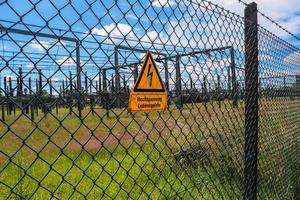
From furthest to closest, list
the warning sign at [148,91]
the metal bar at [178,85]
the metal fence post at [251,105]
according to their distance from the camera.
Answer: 1. the metal fence post at [251,105]
2. the metal bar at [178,85]
3. the warning sign at [148,91]

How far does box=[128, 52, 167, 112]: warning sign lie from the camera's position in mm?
2602

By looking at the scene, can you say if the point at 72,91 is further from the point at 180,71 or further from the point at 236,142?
the point at 236,142

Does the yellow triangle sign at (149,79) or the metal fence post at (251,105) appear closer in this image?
the yellow triangle sign at (149,79)

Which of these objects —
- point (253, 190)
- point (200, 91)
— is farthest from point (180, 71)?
point (253, 190)

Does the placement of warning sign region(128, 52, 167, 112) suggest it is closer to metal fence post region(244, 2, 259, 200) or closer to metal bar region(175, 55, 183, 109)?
metal bar region(175, 55, 183, 109)

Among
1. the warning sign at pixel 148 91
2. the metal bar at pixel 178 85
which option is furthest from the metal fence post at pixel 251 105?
the warning sign at pixel 148 91

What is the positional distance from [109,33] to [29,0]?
1.86 feet

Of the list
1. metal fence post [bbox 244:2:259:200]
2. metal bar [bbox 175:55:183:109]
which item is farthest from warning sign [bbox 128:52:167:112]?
metal fence post [bbox 244:2:259:200]

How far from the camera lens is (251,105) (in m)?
4.32

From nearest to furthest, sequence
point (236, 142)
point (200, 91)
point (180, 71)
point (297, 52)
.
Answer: point (180, 71) → point (200, 91) → point (236, 142) → point (297, 52)

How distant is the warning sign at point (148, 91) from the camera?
8.54 ft

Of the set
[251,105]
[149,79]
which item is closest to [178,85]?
[149,79]

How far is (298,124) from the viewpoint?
22.3 ft

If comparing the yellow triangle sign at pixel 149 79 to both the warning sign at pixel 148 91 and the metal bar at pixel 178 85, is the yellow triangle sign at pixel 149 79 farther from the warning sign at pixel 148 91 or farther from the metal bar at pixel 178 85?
the metal bar at pixel 178 85
